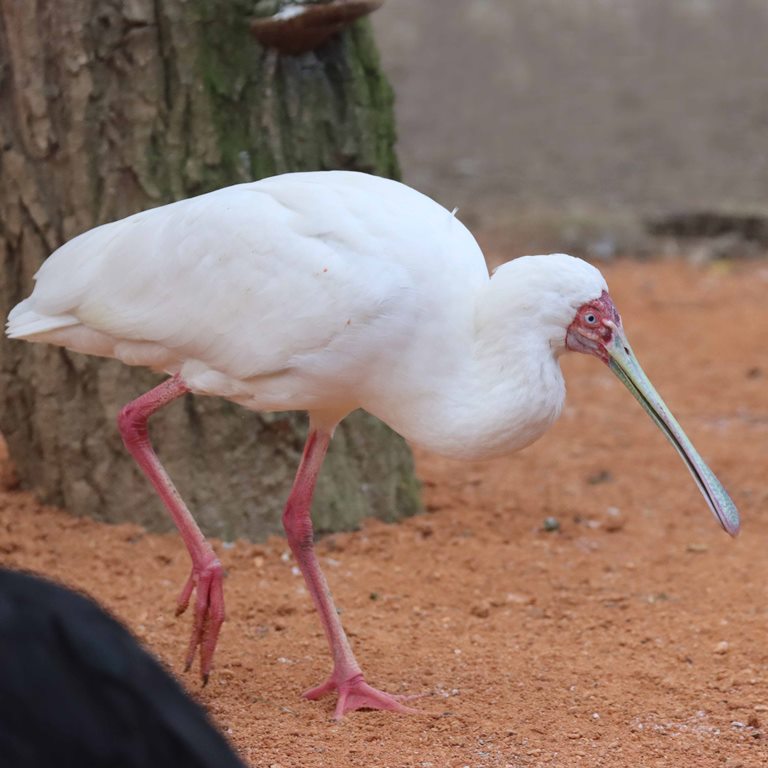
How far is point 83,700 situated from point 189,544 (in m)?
2.09

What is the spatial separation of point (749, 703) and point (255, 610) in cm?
181

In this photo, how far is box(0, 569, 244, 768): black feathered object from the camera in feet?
7.17

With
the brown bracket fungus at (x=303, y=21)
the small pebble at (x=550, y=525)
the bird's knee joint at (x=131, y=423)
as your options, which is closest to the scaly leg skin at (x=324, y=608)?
the bird's knee joint at (x=131, y=423)

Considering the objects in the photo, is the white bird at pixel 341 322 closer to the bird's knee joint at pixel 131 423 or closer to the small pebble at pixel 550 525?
the bird's knee joint at pixel 131 423

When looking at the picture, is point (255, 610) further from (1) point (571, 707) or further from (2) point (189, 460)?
(1) point (571, 707)

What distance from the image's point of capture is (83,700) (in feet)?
7.33

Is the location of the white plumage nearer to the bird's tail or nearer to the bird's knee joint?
the bird's tail

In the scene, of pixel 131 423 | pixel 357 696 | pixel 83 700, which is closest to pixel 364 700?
pixel 357 696

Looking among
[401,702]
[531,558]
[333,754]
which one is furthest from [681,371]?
[333,754]

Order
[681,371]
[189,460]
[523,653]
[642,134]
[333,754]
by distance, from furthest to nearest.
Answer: [642,134] → [681,371] → [189,460] → [523,653] → [333,754]

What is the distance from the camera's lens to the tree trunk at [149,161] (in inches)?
201

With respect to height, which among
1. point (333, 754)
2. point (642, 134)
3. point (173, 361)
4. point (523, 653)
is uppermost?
point (173, 361)

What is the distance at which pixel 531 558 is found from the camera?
571 cm

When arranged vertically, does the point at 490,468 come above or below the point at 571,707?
below
